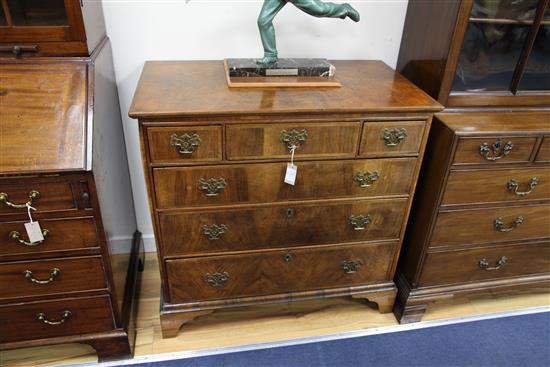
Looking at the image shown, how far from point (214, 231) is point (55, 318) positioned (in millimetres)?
628

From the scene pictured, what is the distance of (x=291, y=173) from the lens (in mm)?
1342

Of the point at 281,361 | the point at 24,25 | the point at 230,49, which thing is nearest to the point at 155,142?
the point at 24,25

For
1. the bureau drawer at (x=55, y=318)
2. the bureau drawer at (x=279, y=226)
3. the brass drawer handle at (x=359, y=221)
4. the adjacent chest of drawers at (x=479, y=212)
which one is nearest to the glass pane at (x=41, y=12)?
the bureau drawer at (x=279, y=226)

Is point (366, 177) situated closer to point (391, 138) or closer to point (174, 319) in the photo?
point (391, 138)

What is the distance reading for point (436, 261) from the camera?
1667 millimetres

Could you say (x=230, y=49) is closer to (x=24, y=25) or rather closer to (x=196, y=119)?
(x=196, y=119)

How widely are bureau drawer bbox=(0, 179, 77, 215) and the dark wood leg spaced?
64 cm

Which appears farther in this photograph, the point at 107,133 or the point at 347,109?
the point at 107,133

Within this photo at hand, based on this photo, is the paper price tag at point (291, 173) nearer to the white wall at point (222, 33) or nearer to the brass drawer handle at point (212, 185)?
the brass drawer handle at point (212, 185)

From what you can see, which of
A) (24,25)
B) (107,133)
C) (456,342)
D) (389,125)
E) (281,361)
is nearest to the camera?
(24,25)

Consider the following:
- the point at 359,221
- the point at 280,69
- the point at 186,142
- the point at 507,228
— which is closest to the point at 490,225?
the point at 507,228

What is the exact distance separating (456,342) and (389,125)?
1040mm

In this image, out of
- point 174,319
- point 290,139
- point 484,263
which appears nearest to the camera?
point 290,139

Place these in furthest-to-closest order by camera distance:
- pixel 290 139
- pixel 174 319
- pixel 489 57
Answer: pixel 174 319, pixel 489 57, pixel 290 139
